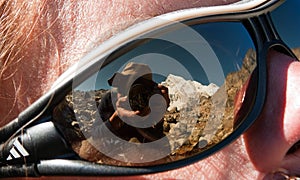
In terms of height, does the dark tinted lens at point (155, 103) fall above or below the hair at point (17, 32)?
below

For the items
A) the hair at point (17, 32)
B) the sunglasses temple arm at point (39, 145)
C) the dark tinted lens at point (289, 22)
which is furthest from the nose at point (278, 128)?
the hair at point (17, 32)

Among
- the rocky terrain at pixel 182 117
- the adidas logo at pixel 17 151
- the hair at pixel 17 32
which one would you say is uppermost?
the hair at pixel 17 32

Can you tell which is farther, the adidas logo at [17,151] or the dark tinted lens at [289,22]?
the dark tinted lens at [289,22]

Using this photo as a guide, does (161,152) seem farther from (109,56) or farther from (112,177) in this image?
(109,56)

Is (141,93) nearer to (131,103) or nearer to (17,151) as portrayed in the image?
(131,103)

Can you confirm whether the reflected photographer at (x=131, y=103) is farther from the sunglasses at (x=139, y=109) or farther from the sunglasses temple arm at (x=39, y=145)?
the sunglasses temple arm at (x=39, y=145)

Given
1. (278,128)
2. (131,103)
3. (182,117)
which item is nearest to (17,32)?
(131,103)

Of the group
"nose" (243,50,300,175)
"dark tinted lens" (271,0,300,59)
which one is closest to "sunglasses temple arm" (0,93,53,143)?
"nose" (243,50,300,175)

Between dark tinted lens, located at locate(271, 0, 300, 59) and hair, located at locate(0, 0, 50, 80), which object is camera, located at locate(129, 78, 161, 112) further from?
dark tinted lens, located at locate(271, 0, 300, 59)
